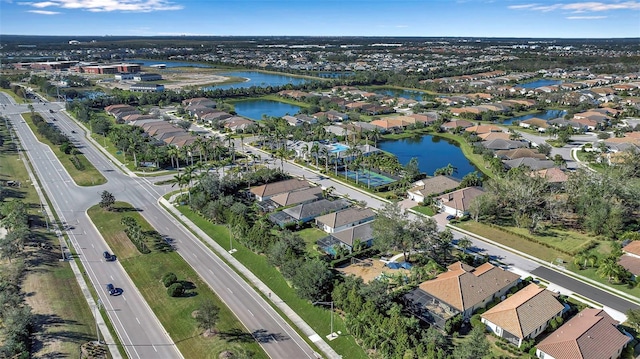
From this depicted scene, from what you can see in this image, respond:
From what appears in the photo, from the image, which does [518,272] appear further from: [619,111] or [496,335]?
[619,111]

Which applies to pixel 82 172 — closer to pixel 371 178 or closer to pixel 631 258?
pixel 371 178

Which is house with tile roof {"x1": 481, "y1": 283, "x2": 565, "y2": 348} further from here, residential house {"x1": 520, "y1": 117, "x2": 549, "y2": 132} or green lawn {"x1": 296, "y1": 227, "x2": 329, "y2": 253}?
residential house {"x1": 520, "y1": 117, "x2": 549, "y2": 132}

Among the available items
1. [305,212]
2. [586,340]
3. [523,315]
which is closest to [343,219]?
[305,212]

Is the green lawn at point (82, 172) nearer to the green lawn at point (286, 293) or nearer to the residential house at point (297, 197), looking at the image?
the green lawn at point (286, 293)

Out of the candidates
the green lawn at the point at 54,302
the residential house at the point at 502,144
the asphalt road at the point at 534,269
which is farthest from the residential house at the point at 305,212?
the residential house at the point at 502,144

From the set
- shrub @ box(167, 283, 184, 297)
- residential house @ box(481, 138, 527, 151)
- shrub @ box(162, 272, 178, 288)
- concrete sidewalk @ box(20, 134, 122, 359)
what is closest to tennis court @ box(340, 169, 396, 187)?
residential house @ box(481, 138, 527, 151)

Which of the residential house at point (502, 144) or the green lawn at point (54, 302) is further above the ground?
the residential house at point (502, 144)

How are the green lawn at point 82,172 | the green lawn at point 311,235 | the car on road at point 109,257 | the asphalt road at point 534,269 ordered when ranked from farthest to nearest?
the green lawn at point 82,172 < the green lawn at point 311,235 < the car on road at point 109,257 < the asphalt road at point 534,269
